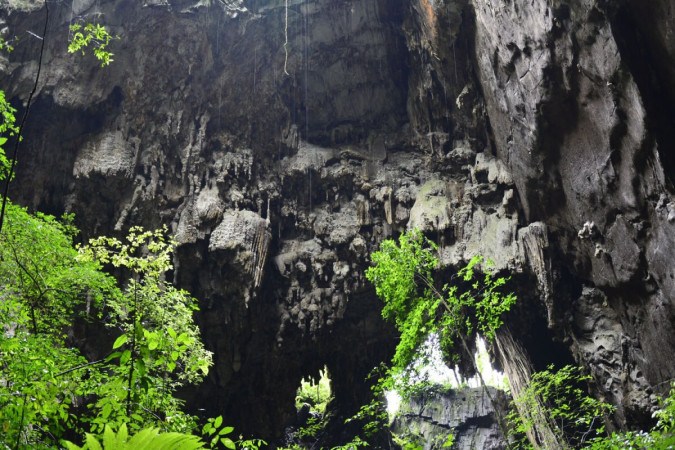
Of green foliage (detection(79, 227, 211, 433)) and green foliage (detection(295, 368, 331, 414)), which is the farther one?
green foliage (detection(295, 368, 331, 414))

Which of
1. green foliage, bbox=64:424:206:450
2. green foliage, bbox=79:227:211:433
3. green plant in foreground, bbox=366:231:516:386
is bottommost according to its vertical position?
green foliage, bbox=64:424:206:450

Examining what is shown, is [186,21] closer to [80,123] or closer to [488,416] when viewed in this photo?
[80,123]

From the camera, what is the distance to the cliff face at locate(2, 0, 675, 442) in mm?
8891

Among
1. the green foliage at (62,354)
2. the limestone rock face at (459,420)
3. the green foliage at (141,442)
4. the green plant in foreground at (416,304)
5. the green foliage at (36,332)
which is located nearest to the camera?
the green foliage at (141,442)

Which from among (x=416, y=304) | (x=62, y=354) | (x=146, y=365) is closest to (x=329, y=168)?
(x=416, y=304)

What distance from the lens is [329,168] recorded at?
536 inches

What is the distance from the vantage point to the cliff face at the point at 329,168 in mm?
8891

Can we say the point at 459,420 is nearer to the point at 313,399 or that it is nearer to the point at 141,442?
the point at 313,399

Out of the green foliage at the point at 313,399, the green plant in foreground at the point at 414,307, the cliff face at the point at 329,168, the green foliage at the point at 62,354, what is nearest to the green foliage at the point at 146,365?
the green foliage at the point at 62,354

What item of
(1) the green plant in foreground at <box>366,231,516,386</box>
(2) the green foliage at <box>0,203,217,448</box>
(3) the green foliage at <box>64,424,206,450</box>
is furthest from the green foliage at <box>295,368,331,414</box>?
(3) the green foliage at <box>64,424,206,450</box>

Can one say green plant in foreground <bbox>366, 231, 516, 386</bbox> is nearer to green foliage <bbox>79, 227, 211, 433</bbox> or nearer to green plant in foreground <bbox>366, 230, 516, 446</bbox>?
green plant in foreground <bbox>366, 230, 516, 446</bbox>

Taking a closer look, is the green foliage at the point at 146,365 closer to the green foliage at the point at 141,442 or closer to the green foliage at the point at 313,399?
the green foliage at the point at 141,442

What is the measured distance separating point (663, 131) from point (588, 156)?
1365 mm

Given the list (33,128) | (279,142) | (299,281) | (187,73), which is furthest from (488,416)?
(33,128)
